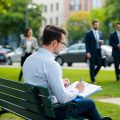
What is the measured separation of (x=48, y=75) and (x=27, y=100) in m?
0.44

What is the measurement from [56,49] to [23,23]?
6753 cm

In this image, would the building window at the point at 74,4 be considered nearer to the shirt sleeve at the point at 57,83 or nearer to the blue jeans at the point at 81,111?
the blue jeans at the point at 81,111

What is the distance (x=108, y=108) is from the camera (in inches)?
413

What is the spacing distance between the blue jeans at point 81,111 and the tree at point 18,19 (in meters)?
65.8

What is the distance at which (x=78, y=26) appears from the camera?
296ft

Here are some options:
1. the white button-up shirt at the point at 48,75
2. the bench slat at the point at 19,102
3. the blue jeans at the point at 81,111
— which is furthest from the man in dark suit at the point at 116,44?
the white button-up shirt at the point at 48,75

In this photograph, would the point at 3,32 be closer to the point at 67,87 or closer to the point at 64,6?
the point at 64,6

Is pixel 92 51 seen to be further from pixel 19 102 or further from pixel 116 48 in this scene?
pixel 19 102

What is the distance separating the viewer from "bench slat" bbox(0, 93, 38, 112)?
656cm

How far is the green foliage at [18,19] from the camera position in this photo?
7262cm

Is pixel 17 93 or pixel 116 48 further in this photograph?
pixel 116 48

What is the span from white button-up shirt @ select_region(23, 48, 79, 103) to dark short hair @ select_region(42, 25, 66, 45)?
143 mm

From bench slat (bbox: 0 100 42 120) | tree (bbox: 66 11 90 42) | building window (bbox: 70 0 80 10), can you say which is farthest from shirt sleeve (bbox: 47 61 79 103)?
building window (bbox: 70 0 80 10)

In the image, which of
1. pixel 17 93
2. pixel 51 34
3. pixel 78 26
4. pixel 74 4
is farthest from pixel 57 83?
pixel 74 4
